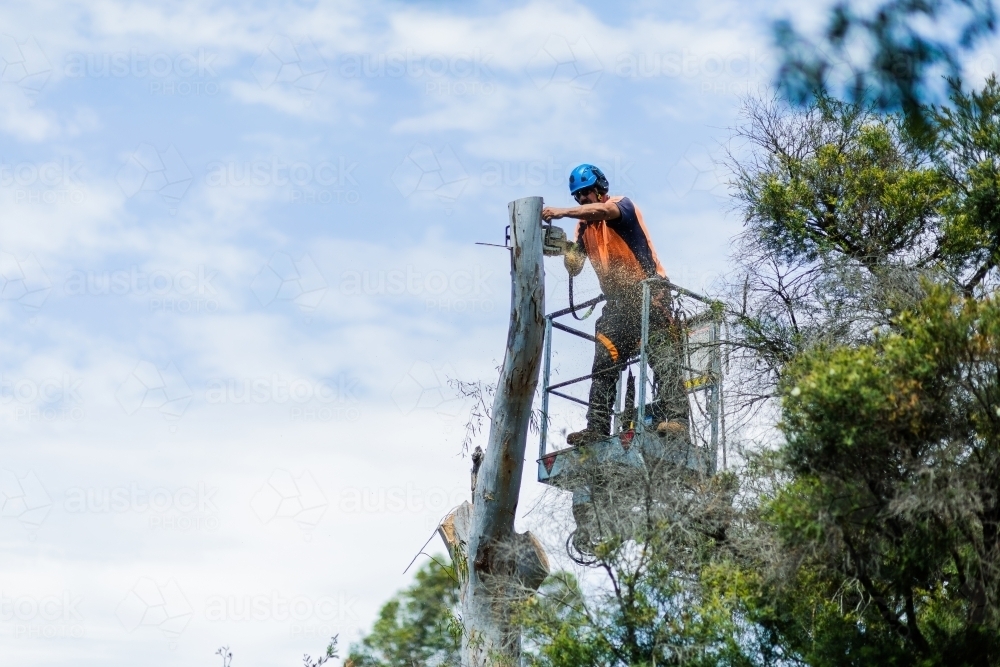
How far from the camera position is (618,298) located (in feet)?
41.7

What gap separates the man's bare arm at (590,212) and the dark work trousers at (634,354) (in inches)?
30.7

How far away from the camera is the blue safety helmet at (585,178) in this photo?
500 inches

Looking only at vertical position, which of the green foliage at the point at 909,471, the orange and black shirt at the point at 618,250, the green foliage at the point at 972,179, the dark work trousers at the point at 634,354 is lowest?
the green foliage at the point at 909,471

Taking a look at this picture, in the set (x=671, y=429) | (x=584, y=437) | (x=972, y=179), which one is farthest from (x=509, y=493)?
(x=972, y=179)

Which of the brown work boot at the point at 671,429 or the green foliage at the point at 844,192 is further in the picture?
the green foliage at the point at 844,192

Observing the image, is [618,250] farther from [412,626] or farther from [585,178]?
[412,626]

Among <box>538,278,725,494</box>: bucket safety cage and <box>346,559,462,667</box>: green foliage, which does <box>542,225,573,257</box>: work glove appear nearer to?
<box>538,278,725,494</box>: bucket safety cage

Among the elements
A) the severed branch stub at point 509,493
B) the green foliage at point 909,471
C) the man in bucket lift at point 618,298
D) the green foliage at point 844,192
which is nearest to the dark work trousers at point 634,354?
the man in bucket lift at point 618,298

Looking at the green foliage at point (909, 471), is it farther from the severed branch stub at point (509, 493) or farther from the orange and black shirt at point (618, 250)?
the orange and black shirt at point (618, 250)

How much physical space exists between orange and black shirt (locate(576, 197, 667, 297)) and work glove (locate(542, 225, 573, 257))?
973 mm

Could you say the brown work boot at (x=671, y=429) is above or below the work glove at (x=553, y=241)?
below

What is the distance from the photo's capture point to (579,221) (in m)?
12.7

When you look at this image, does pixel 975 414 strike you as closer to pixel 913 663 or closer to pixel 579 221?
pixel 913 663

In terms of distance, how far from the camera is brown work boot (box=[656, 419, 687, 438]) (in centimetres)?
1190
